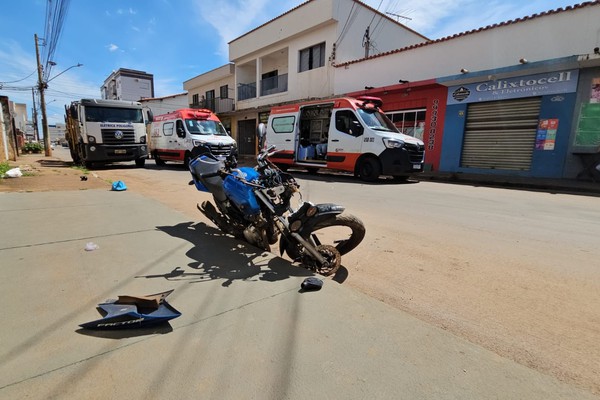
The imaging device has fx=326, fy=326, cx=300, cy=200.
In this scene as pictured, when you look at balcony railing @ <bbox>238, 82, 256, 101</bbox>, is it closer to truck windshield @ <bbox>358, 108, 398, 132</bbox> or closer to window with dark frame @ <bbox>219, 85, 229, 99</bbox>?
window with dark frame @ <bbox>219, 85, 229, 99</bbox>

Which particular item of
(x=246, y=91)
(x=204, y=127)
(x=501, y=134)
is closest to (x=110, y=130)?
(x=204, y=127)

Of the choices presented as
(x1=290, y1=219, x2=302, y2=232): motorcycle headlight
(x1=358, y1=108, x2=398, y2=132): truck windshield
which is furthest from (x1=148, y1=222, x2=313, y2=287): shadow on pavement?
(x1=358, y1=108, x2=398, y2=132): truck windshield

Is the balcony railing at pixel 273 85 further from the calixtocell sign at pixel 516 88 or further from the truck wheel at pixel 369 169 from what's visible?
the truck wheel at pixel 369 169

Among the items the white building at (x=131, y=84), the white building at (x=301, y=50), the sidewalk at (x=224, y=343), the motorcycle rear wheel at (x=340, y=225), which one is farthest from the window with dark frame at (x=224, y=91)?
the white building at (x=131, y=84)

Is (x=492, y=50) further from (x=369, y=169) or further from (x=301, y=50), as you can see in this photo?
(x=301, y=50)

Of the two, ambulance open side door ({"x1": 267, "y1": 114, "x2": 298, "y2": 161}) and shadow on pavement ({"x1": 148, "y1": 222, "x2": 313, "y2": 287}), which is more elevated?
ambulance open side door ({"x1": 267, "y1": 114, "x2": 298, "y2": 161})

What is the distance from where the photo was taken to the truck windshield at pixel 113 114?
13.9 meters

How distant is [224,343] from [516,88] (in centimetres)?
1443

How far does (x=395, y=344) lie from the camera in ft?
6.78

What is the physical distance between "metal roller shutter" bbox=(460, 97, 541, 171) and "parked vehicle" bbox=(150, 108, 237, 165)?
33.9 ft

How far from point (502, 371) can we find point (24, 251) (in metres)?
4.46

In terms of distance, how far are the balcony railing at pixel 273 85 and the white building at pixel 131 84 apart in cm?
4077

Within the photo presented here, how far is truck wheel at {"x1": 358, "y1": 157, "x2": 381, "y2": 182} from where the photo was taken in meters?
10.7

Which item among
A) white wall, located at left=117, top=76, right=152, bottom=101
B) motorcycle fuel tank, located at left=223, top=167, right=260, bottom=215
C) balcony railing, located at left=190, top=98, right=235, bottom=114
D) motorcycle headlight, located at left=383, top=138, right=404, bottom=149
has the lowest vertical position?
motorcycle fuel tank, located at left=223, top=167, right=260, bottom=215
